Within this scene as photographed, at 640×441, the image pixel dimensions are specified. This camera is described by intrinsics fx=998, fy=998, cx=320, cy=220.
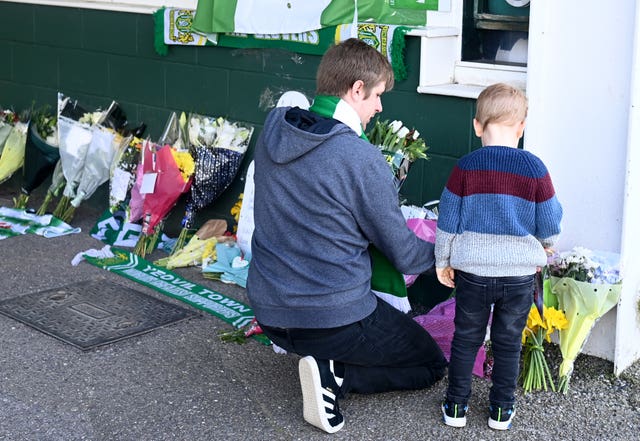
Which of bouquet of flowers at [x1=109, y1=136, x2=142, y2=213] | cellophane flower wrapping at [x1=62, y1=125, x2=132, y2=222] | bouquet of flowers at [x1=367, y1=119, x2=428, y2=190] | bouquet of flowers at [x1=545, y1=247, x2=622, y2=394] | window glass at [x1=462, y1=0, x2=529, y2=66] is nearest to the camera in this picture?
bouquet of flowers at [x1=545, y1=247, x2=622, y2=394]

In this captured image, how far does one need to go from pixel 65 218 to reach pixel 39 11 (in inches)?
63.9

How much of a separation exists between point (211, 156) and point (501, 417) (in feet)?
8.98

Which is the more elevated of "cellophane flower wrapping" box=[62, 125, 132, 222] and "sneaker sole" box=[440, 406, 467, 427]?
"cellophane flower wrapping" box=[62, 125, 132, 222]

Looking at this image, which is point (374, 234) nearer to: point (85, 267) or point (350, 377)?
point (350, 377)

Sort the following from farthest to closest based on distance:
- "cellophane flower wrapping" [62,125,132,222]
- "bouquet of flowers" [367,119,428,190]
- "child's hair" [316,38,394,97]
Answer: "cellophane flower wrapping" [62,125,132,222] < "bouquet of flowers" [367,119,428,190] < "child's hair" [316,38,394,97]


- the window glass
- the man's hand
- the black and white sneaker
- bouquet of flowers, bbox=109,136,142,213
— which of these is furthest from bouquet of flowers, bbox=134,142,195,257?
the man's hand

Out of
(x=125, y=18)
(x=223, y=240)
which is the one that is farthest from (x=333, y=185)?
(x=125, y=18)

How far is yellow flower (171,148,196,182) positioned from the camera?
598 cm

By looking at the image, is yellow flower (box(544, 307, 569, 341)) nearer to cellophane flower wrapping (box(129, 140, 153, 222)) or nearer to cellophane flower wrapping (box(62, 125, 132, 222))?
cellophane flower wrapping (box(129, 140, 153, 222))

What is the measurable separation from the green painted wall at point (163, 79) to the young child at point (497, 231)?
1.32m

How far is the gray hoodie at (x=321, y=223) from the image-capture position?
3.69 metres

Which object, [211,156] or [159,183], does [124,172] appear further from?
[211,156]

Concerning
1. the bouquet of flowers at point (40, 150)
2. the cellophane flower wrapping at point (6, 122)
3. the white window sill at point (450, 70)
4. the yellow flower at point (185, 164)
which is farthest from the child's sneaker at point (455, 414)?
the cellophane flower wrapping at point (6, 122)

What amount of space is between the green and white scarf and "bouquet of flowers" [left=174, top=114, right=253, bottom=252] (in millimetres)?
2058
